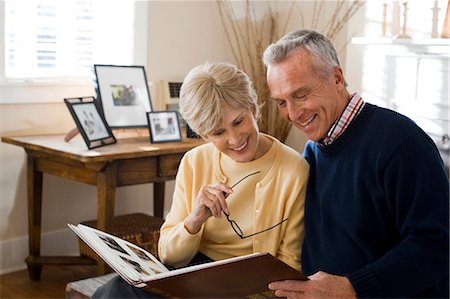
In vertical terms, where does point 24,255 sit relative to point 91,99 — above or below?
below

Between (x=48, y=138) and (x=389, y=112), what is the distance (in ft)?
6.98

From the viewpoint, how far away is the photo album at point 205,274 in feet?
5.39

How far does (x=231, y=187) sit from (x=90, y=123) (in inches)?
55.1

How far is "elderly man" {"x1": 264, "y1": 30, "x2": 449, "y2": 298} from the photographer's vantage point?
174cm

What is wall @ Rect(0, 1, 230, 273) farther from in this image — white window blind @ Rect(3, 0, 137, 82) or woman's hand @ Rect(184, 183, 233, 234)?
woman's hand @ Rect(184, 183, 233, 234)

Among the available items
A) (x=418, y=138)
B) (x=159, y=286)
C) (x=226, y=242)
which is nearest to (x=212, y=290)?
(x=159, y=286)

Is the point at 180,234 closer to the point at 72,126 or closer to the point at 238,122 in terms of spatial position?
the point at 238,122

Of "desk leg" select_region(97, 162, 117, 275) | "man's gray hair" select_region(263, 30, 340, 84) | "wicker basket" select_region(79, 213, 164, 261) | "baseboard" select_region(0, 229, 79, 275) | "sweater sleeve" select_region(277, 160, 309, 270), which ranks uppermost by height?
"man's gray hair" select_region(263, 30, 340, 84)

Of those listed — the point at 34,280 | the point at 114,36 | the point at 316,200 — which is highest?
the point at 114,36

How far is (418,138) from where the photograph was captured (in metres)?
1.78

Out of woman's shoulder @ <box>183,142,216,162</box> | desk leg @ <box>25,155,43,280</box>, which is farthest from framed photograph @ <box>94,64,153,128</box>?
woman's shoulder @ <box>183,142,216,162</box>

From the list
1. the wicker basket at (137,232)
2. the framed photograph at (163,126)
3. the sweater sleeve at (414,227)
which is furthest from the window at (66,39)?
the sweater sleeve at (414,227)

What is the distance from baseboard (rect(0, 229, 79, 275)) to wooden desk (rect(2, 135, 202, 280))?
0.50 ft

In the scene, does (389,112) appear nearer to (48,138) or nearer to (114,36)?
(48,138)
